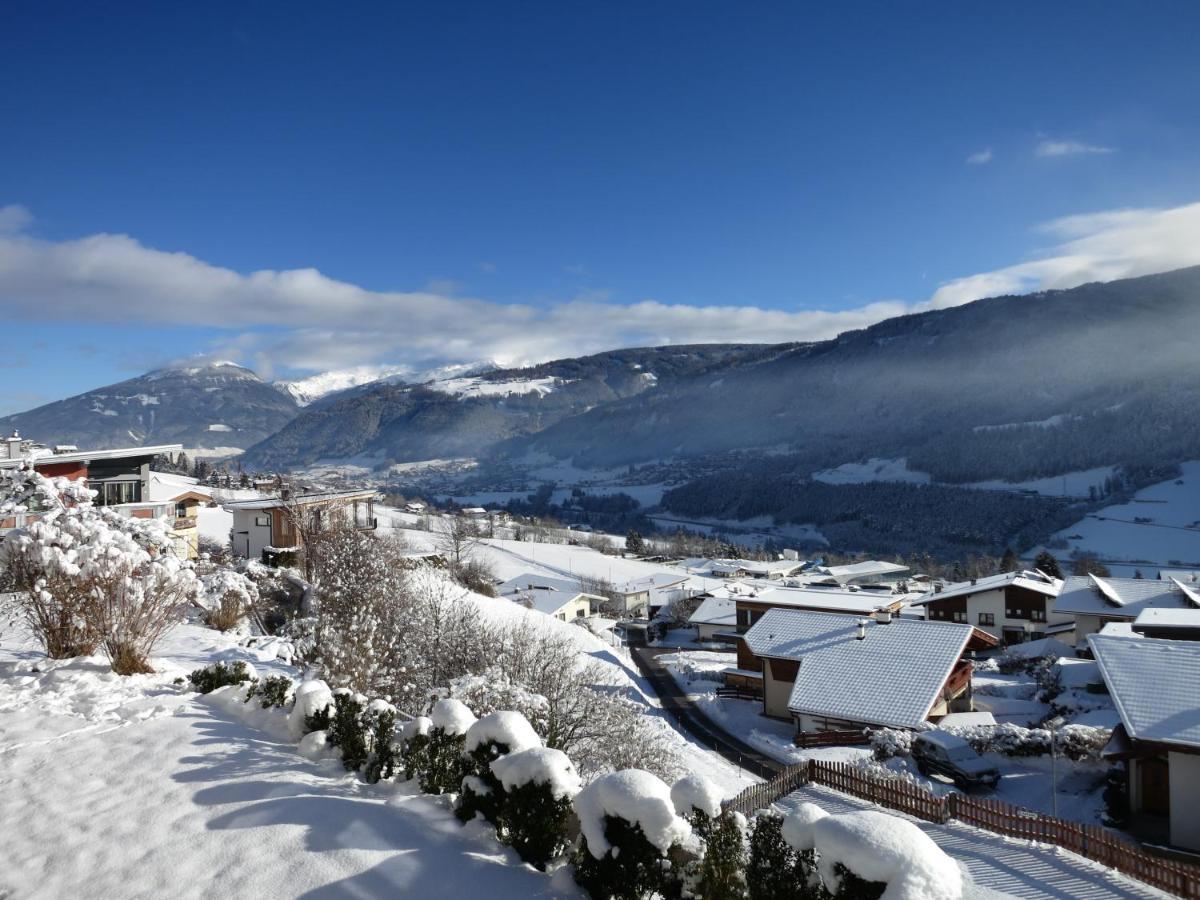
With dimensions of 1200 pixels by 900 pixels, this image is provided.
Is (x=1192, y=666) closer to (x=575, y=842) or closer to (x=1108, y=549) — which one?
(x=575, y=842)

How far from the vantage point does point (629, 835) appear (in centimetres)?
518

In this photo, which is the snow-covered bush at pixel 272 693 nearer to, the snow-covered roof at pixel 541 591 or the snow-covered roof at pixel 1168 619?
the snow-covered roof at pixel 1168 619

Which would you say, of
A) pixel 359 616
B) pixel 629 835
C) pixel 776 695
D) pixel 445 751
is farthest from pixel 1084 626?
pixel 629 835

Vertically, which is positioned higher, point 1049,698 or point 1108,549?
point 1049,698

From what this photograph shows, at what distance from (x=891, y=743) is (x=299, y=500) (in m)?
26.7

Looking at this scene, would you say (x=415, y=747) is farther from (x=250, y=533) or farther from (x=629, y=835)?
(x=250, y=533)

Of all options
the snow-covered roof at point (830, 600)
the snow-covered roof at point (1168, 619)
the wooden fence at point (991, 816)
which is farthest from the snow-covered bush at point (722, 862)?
the snow-covered roof at point (830, 600)

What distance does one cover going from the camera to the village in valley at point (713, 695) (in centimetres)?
826

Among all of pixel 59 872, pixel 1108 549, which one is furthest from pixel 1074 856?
pixel 1108 549

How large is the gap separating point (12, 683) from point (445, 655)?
27.8 ft

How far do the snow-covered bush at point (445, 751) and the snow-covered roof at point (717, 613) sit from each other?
1799 inches

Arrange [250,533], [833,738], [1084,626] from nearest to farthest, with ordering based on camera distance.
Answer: [833,738] → [250,533] → [1084,626]

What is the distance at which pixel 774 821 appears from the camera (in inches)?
203

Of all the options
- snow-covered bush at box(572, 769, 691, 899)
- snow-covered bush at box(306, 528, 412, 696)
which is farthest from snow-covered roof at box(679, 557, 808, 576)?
snow-covered bush at box(572, 769, 691, 899)
